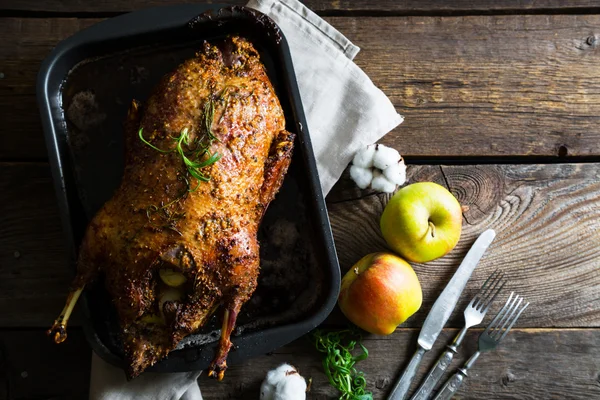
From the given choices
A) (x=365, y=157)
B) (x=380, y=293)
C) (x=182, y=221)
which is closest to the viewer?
(x=182, y=221)

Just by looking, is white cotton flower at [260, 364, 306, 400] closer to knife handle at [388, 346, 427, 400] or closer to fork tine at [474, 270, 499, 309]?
knife handle at [388, 346, 427, 400]

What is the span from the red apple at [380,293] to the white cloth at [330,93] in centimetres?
30

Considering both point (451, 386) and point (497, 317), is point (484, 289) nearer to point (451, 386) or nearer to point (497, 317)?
point (497, 317)

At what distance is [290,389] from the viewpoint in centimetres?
185

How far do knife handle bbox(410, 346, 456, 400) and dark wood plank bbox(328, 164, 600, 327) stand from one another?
107 mm

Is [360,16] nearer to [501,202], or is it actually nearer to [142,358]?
[501,202]

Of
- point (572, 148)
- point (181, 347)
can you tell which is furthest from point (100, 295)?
point (572, 148)

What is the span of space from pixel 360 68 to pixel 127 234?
37.4 inches

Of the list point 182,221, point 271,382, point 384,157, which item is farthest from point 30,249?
point 384,157

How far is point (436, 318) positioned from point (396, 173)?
0.49 metres

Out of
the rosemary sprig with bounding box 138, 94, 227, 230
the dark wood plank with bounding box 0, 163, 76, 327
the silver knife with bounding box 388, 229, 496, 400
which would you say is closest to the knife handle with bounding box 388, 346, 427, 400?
the silver knife with bounding box 388, 229, 496, 400

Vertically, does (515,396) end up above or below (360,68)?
below

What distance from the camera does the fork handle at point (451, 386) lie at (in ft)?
6.38

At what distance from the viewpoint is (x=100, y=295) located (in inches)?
71.2
